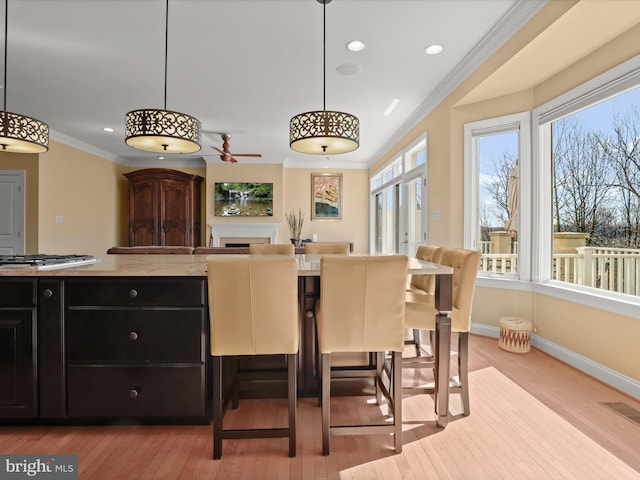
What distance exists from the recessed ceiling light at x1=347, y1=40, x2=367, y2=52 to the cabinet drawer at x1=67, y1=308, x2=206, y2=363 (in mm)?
2453

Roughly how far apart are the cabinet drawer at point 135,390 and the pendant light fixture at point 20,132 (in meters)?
1.58

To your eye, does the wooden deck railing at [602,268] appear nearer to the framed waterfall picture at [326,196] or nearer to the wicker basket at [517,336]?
the wicker basket at [517,336]

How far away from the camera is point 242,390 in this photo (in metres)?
2.23

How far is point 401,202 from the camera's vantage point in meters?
5.50

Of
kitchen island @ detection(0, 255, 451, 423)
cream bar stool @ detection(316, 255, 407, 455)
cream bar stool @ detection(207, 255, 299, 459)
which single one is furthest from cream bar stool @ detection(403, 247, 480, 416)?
cream bar stool @ detection(207, 255, 299, 459)

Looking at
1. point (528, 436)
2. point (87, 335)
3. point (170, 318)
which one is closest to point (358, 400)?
point (528, 436)

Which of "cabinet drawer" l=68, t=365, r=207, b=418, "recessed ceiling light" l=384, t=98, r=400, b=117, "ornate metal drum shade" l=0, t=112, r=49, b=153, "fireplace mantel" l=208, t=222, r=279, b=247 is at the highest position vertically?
"recessed ceiling light" l=384, t=98, r=400, b=117

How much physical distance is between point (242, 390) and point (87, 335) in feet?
3.21

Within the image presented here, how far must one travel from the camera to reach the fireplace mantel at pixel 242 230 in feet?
23.2

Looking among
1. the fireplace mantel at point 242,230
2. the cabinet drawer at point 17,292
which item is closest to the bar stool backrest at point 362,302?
the cabinet drawer at point 17,292

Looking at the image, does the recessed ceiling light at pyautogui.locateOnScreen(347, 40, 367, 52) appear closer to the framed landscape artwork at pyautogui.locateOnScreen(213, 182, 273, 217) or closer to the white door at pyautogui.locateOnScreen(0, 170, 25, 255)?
the framed landscape artwork at pyautogui.locateOnScreen(213, 182, 273, 217)

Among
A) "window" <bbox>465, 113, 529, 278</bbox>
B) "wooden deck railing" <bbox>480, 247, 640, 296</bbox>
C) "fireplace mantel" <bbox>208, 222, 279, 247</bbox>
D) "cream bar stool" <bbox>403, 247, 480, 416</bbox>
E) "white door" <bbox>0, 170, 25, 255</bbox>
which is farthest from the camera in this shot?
"fireplace mantel" <bbox>208, 222, 279, 247</bbox>

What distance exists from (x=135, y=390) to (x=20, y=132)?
6.12 ft

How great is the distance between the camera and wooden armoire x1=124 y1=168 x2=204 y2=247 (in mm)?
6797
